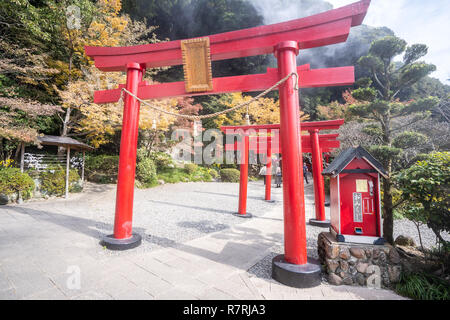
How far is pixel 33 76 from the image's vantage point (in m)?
7.95

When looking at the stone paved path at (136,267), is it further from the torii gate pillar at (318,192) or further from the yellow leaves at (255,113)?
the yellow leaves at (255,113)

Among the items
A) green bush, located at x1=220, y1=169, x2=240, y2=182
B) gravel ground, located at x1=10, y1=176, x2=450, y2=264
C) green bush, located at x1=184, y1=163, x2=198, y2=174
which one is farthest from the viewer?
green bush, located at x1=220, y1=169, x2=240, y2=182

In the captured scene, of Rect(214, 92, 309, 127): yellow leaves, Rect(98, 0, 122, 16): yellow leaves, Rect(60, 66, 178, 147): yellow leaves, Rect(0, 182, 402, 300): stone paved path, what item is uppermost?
Rect(98, 0, 122, 16): yellow leaves

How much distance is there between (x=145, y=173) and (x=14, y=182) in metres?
5.02

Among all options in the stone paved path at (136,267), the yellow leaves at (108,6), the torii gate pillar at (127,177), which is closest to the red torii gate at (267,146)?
the stone paved path at (136,267)

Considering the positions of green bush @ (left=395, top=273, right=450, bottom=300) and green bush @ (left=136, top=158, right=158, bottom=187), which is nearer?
green bush @ (left=395, top=273, right=450, bottom=300)

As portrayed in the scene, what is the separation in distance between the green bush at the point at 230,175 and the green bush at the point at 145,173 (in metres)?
5.75

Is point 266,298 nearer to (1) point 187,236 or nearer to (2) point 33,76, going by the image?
(1) point 187,236

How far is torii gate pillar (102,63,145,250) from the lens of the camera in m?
3.32

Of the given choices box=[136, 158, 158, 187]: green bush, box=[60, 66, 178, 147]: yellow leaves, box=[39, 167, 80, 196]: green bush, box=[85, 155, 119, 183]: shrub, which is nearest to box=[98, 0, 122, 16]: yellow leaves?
box=[60, 66, 178, 147]: yellow leaves

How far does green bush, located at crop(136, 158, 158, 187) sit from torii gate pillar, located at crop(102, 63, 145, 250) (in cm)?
769

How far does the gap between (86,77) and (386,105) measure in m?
11.5

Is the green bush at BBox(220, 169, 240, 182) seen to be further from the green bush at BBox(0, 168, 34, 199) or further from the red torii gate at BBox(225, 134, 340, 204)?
the green bush at BBox(0, 168, 34, 199)

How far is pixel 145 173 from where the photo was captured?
10719mm
